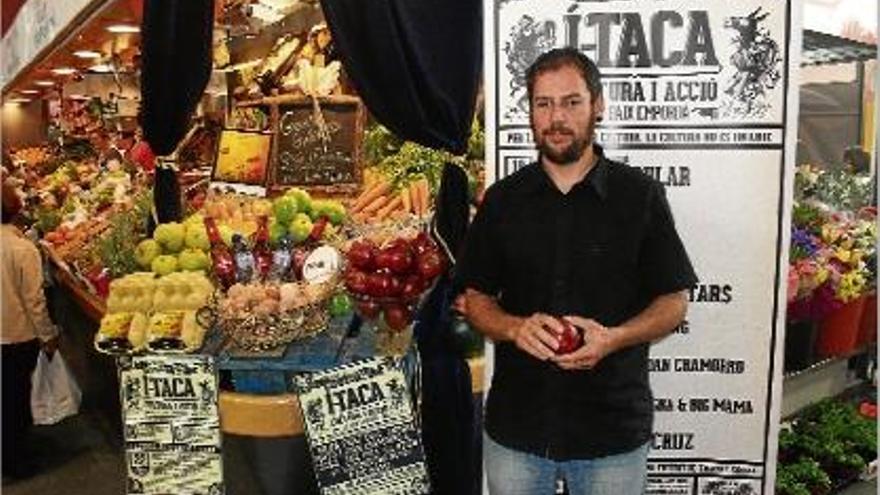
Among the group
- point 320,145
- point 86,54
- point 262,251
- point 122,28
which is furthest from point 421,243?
point 86,54

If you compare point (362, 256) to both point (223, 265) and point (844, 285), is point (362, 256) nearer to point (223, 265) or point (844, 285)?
point (223, 265)

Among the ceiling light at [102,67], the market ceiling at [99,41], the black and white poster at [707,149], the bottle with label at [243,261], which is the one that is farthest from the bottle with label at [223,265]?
the ceiling light at [102,67]

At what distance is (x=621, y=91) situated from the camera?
3.01 m

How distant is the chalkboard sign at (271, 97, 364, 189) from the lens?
4.55 metres

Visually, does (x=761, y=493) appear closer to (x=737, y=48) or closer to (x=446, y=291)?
(x=446, y=291)

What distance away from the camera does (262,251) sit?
3414 millimetres

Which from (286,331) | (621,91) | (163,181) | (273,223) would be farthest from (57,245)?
(621,91)

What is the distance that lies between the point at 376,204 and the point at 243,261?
3.32ft

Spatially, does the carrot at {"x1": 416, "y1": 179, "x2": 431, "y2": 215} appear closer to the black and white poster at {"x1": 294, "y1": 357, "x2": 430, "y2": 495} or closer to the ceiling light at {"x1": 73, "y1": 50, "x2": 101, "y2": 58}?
the black and white poster at {"x1": 294, "y1": 357, "x2": 430, "y2": 495}

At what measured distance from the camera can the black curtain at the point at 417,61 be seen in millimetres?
3188

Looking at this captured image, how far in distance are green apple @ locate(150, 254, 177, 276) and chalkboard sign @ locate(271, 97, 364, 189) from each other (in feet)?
3.95

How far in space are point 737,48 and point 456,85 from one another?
3.28ft

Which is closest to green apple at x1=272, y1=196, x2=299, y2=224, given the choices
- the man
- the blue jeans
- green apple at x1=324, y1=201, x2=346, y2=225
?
green apple at x1=324, y1=201, x2=346, y2=225

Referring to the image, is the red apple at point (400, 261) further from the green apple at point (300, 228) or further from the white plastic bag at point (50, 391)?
the white plastic bag at point (50, 391)
